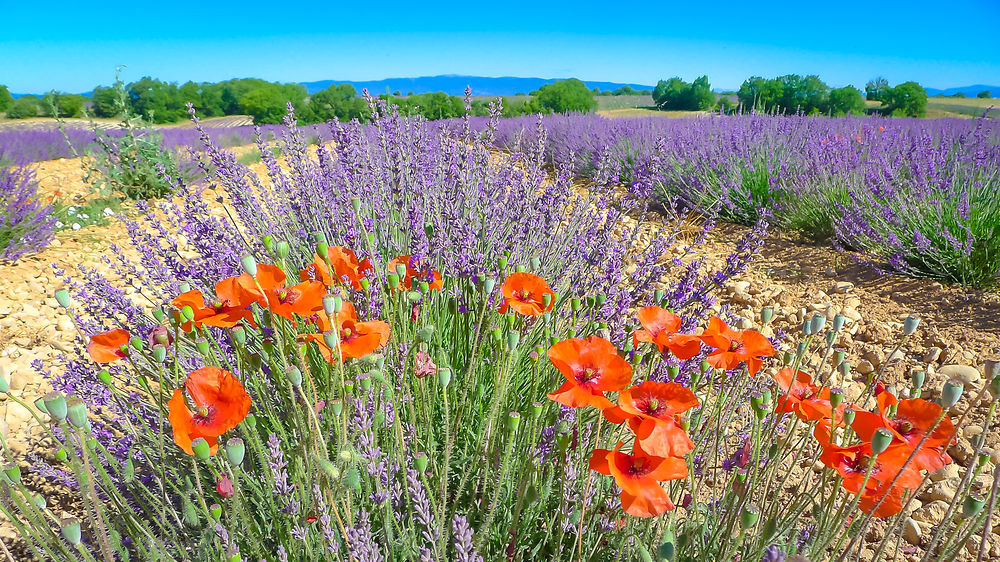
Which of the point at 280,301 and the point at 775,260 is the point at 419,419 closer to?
the point at 280,301

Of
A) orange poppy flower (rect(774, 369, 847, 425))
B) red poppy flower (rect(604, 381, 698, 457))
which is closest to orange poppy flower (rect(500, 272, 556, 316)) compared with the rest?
red poppy flower (rect(604, 381, 698, 457))

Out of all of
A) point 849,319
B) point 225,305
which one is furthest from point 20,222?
point 849,319

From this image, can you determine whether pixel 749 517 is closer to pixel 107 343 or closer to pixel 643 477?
pixel 643 477

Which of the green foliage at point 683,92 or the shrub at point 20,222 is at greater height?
the green foliage at point 683,92

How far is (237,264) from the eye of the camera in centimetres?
200

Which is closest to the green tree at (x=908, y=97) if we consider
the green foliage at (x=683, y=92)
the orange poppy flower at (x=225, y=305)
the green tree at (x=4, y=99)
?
the green foliage at (x=683, y=92)

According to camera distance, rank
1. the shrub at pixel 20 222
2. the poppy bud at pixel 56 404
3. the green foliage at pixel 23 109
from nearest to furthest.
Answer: the poppy bud at pixel 56 404, the shrub at pixel 20 222, the green foliage at pixel 23 109

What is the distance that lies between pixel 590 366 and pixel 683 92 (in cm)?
3435

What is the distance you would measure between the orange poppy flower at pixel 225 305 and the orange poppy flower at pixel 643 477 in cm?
72

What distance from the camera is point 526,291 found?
1218 mm

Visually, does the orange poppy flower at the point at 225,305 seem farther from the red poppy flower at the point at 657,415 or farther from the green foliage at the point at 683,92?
the green foliage at the point at 683,92

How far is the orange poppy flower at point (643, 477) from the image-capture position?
0.77m

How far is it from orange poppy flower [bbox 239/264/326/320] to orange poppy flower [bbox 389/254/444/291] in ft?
1.18

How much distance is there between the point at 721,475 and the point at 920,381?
97cm
